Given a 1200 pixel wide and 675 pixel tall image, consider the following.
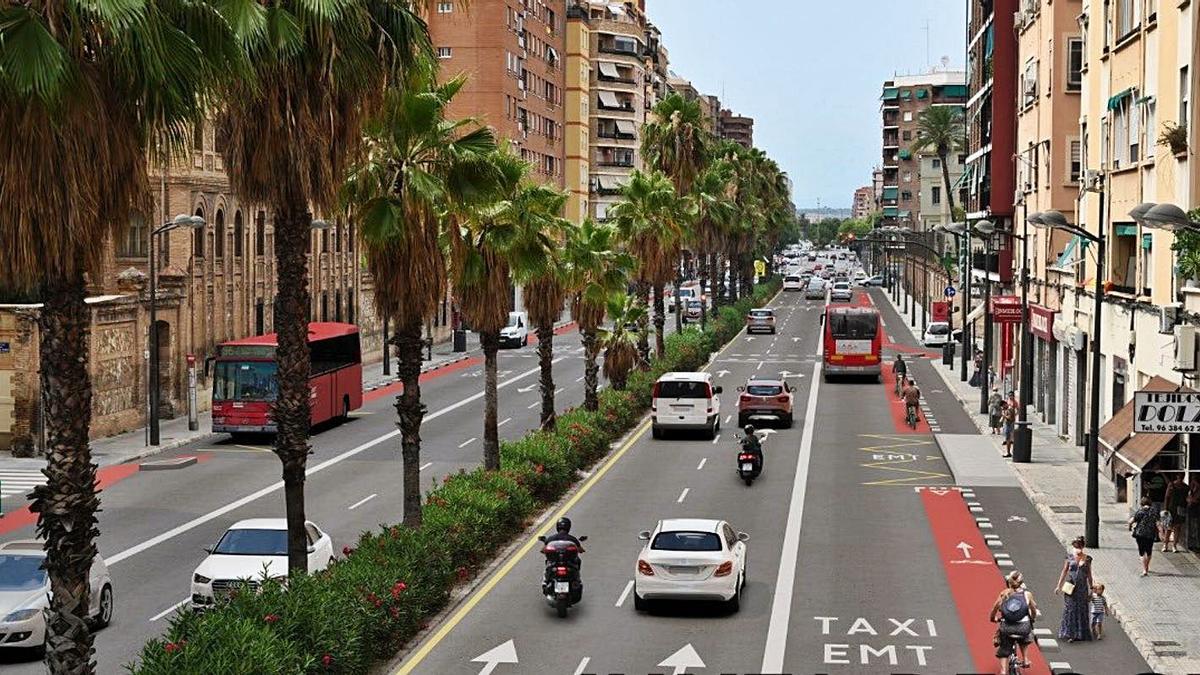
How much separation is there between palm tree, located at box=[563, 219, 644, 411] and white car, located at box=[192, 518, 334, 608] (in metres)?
20.9

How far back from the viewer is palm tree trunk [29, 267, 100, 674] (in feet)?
54.5

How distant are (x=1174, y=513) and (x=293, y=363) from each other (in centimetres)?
1799

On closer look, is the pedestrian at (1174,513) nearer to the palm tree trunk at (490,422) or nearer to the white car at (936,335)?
the palm tree trunk at (490,422)

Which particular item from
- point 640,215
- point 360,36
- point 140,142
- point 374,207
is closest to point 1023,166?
point 640,215

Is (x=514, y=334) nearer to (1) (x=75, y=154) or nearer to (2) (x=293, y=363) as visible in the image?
(2) (x=293, y=363)

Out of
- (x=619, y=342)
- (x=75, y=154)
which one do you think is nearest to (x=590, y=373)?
(x=619, y=342)

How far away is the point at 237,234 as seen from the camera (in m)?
63.7

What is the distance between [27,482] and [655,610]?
22120 mm

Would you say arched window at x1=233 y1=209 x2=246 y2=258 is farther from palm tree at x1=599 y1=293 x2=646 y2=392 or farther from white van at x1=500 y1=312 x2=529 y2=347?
white van at x1=500 y1=312 x2=529 y2=347

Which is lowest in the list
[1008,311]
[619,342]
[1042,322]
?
[619,342]

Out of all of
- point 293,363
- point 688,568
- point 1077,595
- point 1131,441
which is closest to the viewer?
point 293,363

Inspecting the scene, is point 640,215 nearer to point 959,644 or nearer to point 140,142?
point 959,644

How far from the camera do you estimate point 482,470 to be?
33.7m

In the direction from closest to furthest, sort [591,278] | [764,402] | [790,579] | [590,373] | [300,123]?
[300,123] → [790,579] → [591,278] → [590,373] → [764,402]
